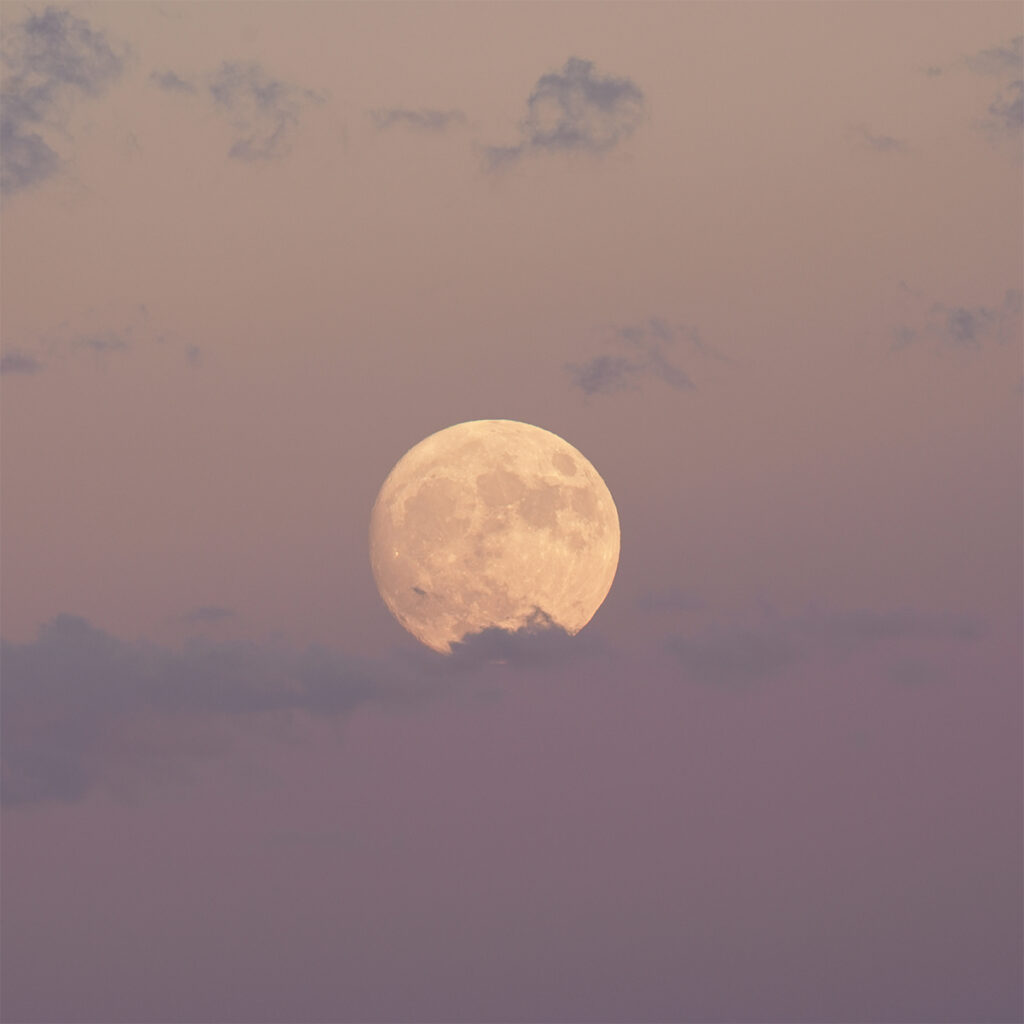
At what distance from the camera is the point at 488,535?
204 ft

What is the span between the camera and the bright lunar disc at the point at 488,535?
6241cm

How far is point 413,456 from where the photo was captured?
216ft

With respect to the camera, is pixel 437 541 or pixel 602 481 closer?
pixel 437 541

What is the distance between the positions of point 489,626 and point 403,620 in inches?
172

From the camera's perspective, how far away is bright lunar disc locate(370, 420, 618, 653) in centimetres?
6241

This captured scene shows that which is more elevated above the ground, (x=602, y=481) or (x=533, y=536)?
(x=602, y=481)

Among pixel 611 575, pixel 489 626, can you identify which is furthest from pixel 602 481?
pixel 489 626

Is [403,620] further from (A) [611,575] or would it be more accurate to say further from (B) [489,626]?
(A) [611,575]

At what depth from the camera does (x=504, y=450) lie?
2525 inches

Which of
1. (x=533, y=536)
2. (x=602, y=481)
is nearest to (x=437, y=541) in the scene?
(x=533, y=536)

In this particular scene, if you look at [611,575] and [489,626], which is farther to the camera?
[611,575]

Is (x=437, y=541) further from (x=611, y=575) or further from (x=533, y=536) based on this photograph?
(x=611, y=575)

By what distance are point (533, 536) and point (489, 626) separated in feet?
12.7

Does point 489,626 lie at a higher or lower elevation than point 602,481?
lower
